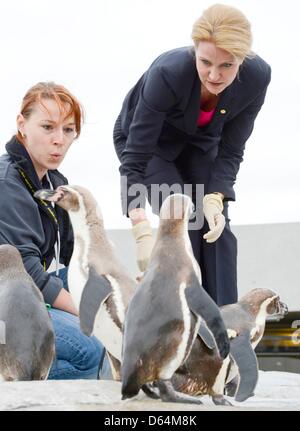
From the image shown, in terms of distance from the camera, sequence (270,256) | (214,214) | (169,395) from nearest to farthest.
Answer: (169,395) → (214,214) → (270,256)

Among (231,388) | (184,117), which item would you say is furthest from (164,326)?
(184,117)

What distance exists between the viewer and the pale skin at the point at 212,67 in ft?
7.96

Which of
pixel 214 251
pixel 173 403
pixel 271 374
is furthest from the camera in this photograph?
pixel 271 374

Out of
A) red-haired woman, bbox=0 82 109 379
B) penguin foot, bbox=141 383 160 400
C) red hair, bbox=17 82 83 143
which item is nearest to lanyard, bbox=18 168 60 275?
red-haired woman, bbox=0 82 109 379

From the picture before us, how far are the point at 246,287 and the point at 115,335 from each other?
14.8 ft

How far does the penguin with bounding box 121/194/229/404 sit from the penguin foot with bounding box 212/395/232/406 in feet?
0.49

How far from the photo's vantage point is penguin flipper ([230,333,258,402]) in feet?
6.06

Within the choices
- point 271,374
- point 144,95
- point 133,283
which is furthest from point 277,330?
point 133,283

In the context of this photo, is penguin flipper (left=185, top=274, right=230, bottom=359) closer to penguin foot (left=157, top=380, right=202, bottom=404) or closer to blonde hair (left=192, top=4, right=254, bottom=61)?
penguin foot (left=157, top=380, right=202, bottom=404)

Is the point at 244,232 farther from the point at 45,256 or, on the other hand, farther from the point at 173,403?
the point at 173,403

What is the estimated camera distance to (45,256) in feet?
8.32

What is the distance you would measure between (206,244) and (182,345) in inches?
42.1

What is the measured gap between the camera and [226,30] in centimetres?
241

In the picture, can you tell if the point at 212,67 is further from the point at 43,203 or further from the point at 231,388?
the point at 231,388
